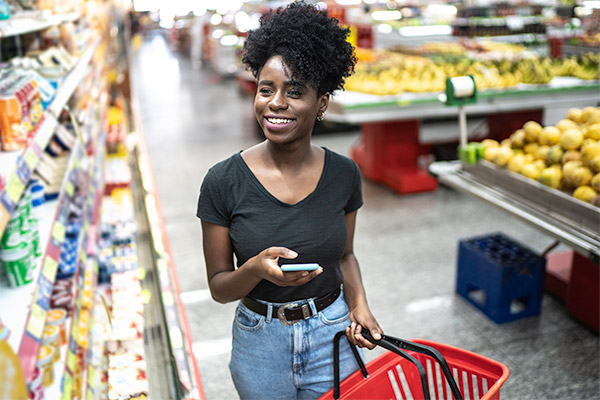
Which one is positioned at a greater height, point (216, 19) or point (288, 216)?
point (216, 19)

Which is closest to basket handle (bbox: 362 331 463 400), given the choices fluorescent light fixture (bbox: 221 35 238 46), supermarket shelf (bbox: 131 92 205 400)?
supermarket shelf (bbox: 131 92 205 400)

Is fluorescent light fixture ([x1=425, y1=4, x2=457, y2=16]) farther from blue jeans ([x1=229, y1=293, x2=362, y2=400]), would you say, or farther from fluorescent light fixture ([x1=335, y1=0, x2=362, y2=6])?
blue jeans ([x1=229, y1=293, x2=362, y2=400])

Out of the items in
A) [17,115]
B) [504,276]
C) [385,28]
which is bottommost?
[504,276]

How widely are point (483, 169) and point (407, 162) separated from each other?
237cm

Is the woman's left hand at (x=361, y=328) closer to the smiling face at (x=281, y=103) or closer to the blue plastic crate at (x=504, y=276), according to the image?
the smiling face at (x=281, y=103)

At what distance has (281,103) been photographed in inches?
55.9

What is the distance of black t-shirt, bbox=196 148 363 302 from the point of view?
1.49 metres

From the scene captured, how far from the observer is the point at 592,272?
3.09 meters

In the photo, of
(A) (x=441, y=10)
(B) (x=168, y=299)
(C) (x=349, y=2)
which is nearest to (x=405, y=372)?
(B) (x=168, y=299)

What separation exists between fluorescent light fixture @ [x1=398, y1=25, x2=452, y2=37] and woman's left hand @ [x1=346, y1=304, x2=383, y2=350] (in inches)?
346

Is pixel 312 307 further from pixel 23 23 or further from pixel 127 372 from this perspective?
pixel 23 23

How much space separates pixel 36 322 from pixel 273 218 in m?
0.80

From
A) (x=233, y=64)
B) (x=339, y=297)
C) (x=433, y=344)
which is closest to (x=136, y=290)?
(x=339, y=297)

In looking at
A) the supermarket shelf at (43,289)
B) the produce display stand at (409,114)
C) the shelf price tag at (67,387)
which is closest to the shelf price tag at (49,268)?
the supermarket shelf at (43,289)
